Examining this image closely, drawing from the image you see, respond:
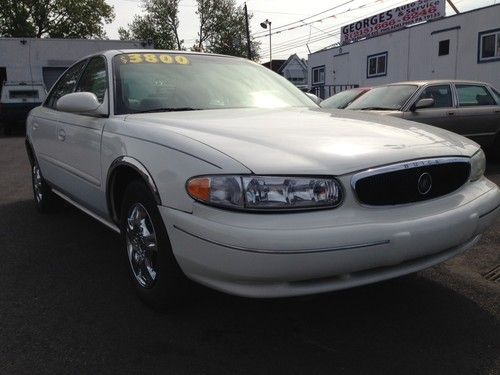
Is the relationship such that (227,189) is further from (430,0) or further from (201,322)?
(430,0)

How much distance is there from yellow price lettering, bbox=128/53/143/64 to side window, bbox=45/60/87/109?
748mm

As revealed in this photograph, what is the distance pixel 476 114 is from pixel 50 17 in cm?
4456

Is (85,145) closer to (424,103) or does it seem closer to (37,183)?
(37,183)

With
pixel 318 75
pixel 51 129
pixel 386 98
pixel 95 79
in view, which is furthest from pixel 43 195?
pixel 318 75

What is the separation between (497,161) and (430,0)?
14.6m

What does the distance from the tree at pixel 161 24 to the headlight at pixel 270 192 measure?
190 ft

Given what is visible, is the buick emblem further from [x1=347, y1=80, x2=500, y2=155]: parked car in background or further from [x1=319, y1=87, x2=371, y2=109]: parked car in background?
[x1=319, y1=87, x2=371, y2=109]: parked car in background

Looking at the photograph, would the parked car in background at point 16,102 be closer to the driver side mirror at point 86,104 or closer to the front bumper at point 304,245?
the driver side mirror at point 86,104

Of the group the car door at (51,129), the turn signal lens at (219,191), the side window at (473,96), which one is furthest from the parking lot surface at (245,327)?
the side window at (473,96)

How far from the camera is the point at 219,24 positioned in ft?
188

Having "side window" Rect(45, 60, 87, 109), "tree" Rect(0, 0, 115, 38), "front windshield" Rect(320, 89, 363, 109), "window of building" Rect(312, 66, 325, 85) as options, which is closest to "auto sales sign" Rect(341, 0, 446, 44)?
"window of building" Rect(312, 66, 325, 85)

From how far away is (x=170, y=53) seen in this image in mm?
4055

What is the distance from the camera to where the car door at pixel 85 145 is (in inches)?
138

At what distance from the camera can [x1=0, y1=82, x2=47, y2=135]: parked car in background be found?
56.9 ft
